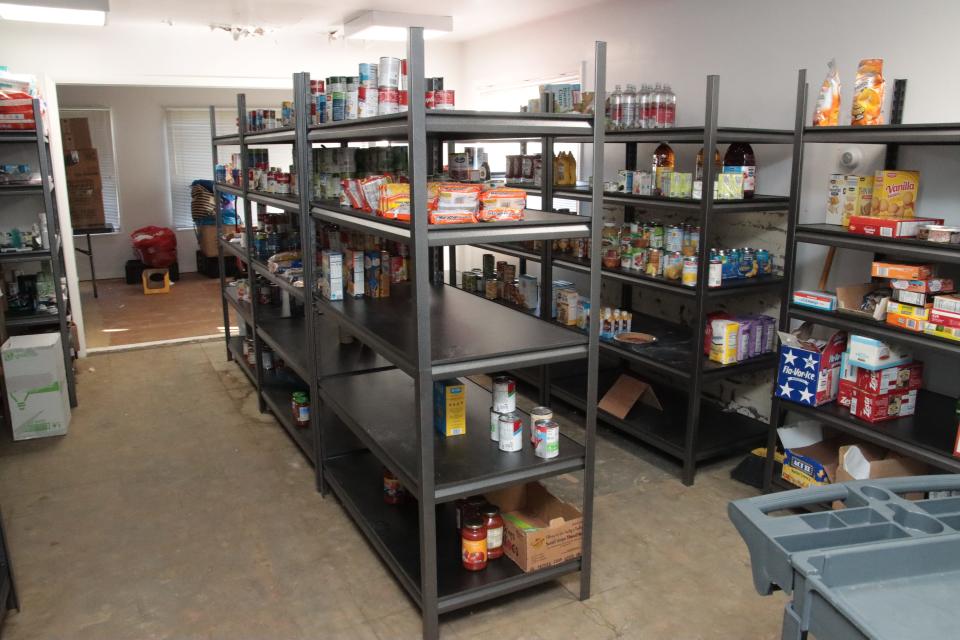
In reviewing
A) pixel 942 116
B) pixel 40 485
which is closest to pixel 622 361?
pixel 942 116

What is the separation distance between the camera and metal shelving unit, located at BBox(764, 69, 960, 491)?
2758 millimetres

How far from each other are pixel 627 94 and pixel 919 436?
7.49ft

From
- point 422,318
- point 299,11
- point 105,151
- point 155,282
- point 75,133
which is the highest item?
point 299,11

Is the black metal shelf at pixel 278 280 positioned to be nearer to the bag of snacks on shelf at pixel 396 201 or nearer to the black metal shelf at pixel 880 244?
the bag of snacks on shelf at pixel 396 201

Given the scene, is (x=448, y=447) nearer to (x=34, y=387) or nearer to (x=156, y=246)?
(x=34, y=387)

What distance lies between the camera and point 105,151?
9.34 meters

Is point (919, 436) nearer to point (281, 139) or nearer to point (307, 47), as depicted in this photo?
point (281, 139)

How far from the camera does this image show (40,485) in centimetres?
375

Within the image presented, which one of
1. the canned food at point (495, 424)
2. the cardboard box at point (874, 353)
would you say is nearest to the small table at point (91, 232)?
the canned food at point (495, 424)

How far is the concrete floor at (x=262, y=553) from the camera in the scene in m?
2.64

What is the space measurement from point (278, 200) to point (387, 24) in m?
2.23

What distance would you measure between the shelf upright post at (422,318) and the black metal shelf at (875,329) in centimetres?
190

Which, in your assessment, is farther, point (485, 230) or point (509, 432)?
point (509, 432)

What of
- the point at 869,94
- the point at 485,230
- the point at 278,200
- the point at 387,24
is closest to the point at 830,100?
the point at 869,94
